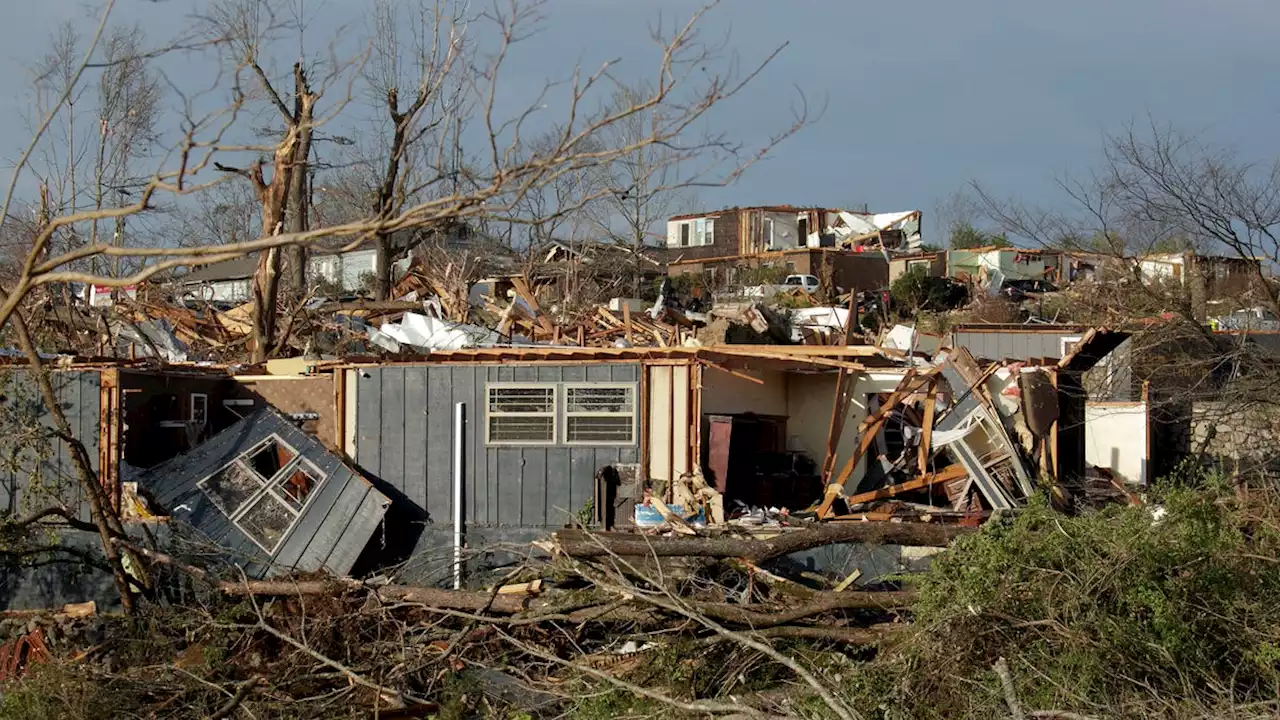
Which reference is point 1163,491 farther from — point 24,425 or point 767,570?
point 24,425

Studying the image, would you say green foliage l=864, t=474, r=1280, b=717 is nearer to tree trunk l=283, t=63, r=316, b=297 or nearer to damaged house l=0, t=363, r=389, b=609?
damaged house l=0, t=363, r=389, b=609

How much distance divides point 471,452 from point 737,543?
431 cm

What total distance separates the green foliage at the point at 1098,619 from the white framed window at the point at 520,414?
5.81 meters

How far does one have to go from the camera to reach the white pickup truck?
31.7m

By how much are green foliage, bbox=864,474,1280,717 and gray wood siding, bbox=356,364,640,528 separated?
553 centimetres

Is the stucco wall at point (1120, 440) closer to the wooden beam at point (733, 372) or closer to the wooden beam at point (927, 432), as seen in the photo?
the wooden beam at point (927, 432)

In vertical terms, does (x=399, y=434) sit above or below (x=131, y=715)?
above

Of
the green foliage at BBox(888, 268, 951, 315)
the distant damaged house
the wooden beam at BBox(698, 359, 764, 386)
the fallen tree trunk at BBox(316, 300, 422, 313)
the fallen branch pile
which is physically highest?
the distant damaged house

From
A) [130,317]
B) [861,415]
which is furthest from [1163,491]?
[130,317]

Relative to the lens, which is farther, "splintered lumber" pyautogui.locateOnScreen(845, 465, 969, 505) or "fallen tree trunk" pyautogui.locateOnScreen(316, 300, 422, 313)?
"fallen tree trunk" pyautogui.locateOnScreen(316, 300, 422, 313)

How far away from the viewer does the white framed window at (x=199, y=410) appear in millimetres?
13742

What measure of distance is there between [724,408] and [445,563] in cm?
344

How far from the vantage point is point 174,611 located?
10219 millimetres

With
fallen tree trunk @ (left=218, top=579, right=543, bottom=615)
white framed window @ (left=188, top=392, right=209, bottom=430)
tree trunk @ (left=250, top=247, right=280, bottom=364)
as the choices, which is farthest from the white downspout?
tree trunk @ (left=250, top=247, right=280, bottom=364)
